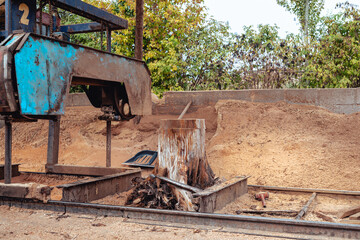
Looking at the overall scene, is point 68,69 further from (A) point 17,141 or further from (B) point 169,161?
(A) point 17,141

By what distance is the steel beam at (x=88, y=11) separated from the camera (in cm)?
527

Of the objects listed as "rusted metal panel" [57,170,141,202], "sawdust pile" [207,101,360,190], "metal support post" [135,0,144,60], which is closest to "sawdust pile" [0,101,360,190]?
"sawdust pile" [207,101,360,190]

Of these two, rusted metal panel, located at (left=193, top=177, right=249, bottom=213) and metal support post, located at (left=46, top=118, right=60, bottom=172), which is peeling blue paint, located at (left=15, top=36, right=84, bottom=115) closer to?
rusted metal panel, located at (left=193, top=177, right=249, bottom=213)

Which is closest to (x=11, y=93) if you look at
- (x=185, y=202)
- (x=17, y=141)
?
(x=185, y=202)

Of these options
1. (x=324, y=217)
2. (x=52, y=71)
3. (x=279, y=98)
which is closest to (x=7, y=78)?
(x=52, y=71)

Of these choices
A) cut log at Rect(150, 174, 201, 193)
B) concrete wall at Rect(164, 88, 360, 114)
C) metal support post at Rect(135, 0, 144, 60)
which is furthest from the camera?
metal support post at Rect(135, 0, 144, 60)

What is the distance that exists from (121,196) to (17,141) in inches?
298

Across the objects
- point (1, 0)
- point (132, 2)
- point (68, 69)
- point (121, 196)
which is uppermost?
point (132, 2)

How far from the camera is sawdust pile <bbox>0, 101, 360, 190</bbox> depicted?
714 cm

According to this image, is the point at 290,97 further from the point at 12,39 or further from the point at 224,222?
the point at 12,39

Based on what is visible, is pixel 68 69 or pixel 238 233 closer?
pixel 238 233

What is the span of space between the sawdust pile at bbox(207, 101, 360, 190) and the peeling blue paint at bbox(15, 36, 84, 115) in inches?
162

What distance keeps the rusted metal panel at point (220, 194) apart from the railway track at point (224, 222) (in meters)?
0.41

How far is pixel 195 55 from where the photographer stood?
1302cm
